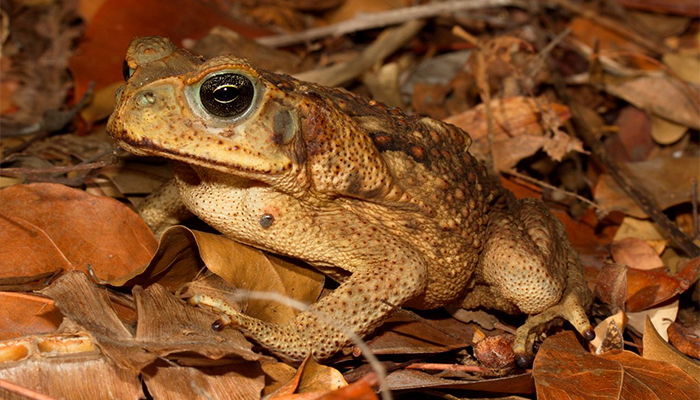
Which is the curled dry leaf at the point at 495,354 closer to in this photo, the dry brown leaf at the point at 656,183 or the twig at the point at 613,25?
the dry brown leaf at the point at 656,183

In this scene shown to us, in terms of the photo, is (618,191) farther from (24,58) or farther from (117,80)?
(24,58)

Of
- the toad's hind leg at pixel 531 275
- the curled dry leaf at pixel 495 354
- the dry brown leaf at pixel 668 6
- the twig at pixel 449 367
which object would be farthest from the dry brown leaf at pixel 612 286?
the dry brown leaf at pixel 668 6

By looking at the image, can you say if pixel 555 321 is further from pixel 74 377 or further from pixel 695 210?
pixel 74 377

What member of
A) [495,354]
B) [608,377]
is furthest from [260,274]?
[608,377]

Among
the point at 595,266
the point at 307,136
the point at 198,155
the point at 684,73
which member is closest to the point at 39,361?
the point at 198,155

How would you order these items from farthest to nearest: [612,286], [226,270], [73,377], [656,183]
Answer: [656,183], [612,286], [226,270], [73,377]

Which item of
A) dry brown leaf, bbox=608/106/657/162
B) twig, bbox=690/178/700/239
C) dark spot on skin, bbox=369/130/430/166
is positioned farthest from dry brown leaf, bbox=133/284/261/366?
dry brown leaf, bbox=608/106/657/162
